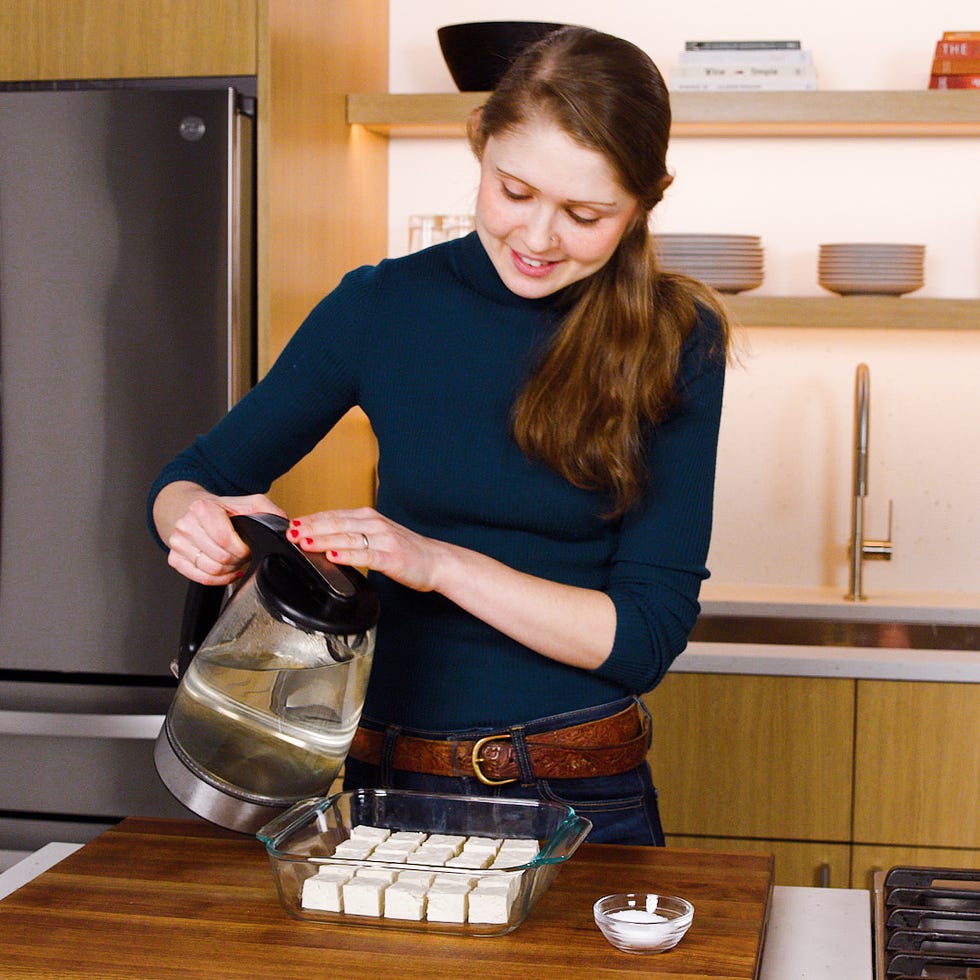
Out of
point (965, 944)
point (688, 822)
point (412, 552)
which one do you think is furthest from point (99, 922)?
point (688, 822)

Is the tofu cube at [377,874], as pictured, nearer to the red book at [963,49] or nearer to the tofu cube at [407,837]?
the tofu cube at [407,837]

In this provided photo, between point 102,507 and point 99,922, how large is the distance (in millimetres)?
1217

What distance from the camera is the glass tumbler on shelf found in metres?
2.55

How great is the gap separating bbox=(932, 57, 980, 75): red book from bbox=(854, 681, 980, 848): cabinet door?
1084mm

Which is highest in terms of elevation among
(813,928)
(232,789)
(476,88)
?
(476,88)

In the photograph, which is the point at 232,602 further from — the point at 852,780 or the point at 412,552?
the point at 852,780

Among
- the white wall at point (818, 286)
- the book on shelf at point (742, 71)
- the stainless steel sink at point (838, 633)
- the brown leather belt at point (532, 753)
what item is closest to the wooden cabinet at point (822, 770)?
the stainless steel sink at point (838, 633)

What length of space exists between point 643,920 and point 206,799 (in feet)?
1.06

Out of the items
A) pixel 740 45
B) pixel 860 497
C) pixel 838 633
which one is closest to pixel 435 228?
pixel 740 45

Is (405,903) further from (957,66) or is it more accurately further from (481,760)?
(957,66)

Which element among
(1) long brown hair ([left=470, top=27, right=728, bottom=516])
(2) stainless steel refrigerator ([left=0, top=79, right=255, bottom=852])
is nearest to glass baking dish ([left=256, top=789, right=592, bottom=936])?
(1) long brown hair ([left=470, top=27, right=728, bottom=516])

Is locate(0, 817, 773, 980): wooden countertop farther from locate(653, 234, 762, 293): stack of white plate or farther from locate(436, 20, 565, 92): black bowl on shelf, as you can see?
locate(436, 20, 565, 92): black bowl on shelf

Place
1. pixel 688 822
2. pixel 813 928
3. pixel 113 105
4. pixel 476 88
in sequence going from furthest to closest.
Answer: pixel 476 88
pixel 688 822
pixel 113 105
pixel 813 928

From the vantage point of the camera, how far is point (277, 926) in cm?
98
